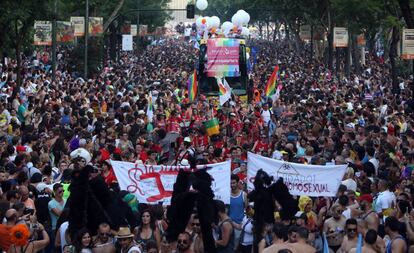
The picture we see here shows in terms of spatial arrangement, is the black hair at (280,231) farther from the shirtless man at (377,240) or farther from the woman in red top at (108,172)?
the woman in red top at (108,172)

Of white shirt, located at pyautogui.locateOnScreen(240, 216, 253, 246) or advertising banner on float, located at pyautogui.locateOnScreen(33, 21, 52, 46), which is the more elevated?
advertising banner on float, located at pyautogui.locateOnScreen(33, 21, 52, 46)

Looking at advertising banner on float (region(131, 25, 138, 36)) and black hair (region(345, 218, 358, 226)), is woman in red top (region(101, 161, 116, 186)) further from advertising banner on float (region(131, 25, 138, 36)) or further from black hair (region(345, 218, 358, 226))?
advertising banner on float (region(131, 25, 138, 36))

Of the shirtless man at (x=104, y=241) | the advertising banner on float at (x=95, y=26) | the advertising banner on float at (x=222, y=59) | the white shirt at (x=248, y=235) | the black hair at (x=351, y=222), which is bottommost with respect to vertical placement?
the white shirt at (x=248, y=235)

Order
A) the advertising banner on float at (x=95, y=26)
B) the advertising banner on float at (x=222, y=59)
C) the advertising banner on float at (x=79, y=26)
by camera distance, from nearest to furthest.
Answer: the advertising banner on float at (x=222, y=59) < the advertising banner on float at (x=79, y=26) < the advertising banner on float at (x=95, y=26)

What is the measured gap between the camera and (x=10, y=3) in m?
28.7

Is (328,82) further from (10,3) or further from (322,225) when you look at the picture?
(322,225)

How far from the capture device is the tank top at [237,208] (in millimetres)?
13117

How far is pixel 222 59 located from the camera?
115 ft

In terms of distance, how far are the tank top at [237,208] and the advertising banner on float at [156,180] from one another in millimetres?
173

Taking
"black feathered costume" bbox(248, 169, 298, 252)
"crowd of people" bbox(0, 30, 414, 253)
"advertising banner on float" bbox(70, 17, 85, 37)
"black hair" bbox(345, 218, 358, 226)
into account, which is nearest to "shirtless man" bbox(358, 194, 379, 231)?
"crowd of people" bbox(0, 30, 414, 253)

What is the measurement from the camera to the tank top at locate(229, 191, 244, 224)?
13.1m

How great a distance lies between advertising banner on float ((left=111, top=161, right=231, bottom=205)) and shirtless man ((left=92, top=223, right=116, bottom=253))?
2.11 meters

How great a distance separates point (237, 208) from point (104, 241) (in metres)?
2.64

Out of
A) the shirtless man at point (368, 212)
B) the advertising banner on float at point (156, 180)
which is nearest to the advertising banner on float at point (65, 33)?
the advertising banner on float at point (156, 180)
